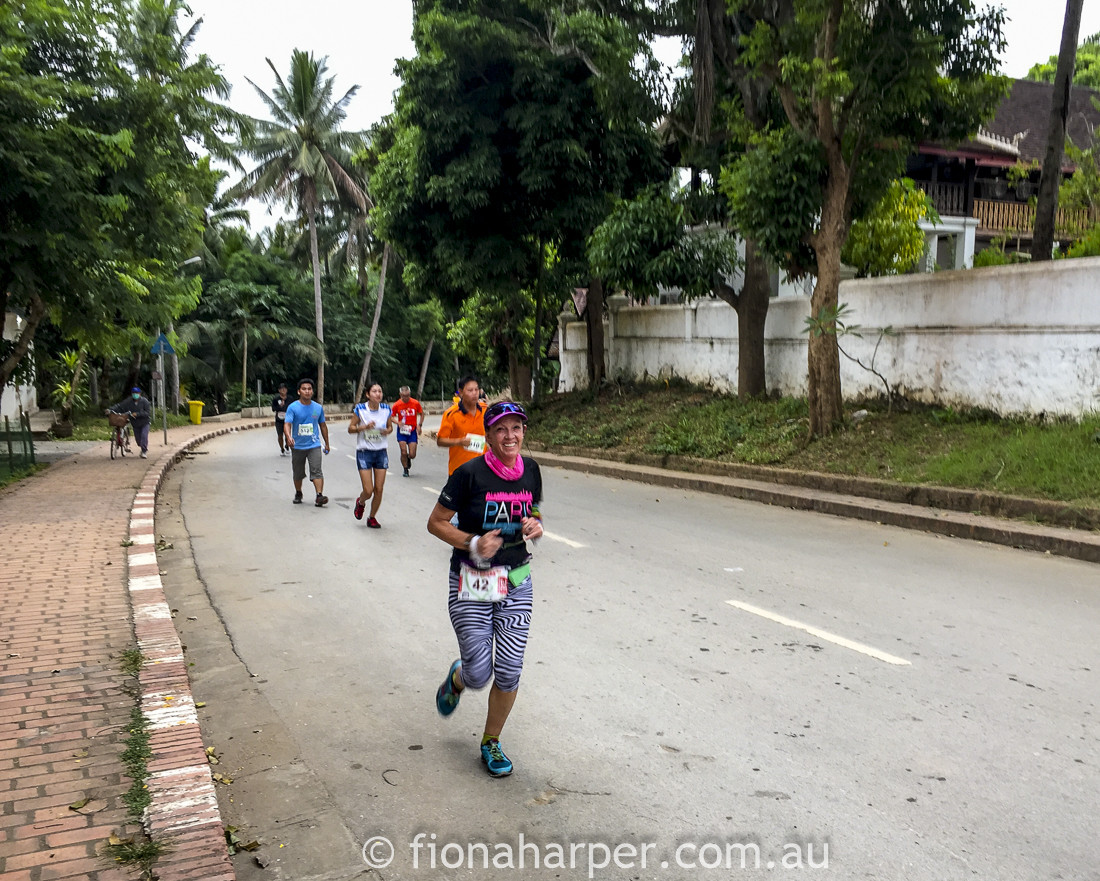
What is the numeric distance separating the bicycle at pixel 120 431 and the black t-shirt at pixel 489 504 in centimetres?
1903

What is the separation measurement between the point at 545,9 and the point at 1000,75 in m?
9.77

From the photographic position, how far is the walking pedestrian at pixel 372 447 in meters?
11.6

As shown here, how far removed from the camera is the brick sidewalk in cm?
357

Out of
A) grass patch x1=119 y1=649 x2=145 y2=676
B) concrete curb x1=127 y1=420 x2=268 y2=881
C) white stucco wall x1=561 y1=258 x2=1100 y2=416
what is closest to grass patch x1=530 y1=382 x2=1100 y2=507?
white stucco wall x1=561 y1=258 x2=1100 y2=416

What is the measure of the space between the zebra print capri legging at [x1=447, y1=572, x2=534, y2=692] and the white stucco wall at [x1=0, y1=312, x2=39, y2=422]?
25211 millimetres

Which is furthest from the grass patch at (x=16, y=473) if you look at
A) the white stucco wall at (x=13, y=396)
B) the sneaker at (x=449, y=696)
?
the sneaker at (x=449, y=696)

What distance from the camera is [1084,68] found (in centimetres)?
4034

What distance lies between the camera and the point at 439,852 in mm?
3705

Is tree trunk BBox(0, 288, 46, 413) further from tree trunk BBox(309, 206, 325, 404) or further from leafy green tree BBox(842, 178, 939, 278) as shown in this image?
tree trunk BBox(309, 206, 325, 404)

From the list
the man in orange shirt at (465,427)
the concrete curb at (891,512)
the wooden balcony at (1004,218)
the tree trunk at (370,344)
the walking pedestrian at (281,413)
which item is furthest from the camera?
the tree trunk at (370,344)

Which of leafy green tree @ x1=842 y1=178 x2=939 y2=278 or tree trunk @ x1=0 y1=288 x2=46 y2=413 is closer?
leafy green tree @ x1=842 y1=178 x2=939 y2=278

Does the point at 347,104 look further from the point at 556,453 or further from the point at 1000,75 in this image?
the point at 1000,75

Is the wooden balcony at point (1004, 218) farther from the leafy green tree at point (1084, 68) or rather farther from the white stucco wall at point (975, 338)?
the leafy green tree at point (1084, 68)

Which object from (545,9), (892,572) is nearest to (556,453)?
(545,9)
